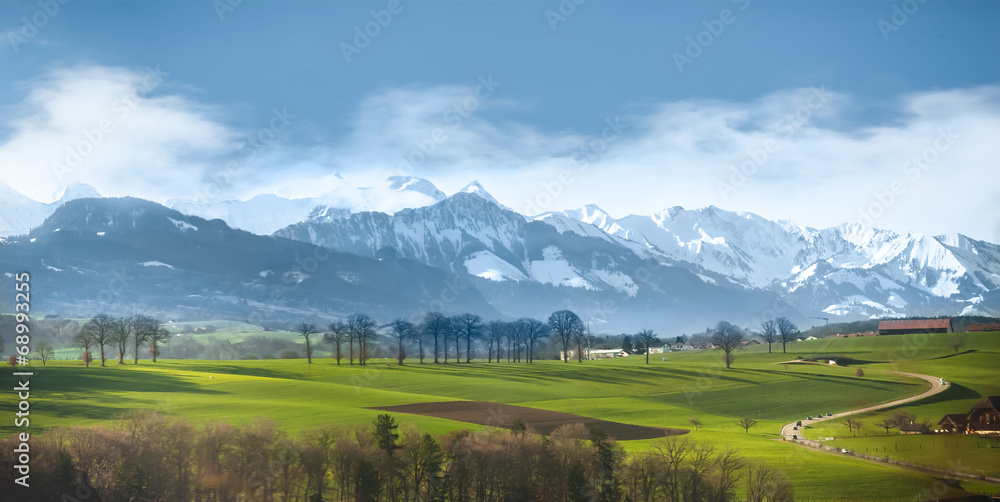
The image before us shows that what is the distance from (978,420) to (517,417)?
203 feet

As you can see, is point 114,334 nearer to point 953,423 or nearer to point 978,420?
point 953,423

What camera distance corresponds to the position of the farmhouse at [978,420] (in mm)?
106562

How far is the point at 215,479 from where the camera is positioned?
226ft

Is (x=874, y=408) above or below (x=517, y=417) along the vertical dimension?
below

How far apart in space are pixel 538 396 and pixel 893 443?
5383cm

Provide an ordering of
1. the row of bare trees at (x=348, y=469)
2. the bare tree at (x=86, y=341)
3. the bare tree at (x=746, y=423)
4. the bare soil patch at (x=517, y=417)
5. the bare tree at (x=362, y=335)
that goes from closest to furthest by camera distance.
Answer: the row of bare trees at (x=348, y=469) → the bare soil patch at (x=517, y=417) → the bare tree at (x=746, y=423) → the bare tree at (x=86, y=341) → the bare tree at (x=362, y=335)

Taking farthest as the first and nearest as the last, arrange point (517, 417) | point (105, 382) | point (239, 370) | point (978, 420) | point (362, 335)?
point (362, 335) < point (239, 370) < point (105, 382) < point (978, 420) < point (517, 417)

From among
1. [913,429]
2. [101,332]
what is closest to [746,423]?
[913,429]

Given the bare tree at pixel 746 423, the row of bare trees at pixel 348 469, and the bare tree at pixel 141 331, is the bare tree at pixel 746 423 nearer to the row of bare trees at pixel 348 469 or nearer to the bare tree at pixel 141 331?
the row of bare trees at pixel 348 469

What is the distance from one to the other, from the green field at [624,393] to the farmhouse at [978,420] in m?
5.61

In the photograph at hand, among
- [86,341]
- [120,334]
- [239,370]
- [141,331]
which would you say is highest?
[141,331]

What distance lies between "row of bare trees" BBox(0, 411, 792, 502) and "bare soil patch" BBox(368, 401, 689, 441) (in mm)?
20571

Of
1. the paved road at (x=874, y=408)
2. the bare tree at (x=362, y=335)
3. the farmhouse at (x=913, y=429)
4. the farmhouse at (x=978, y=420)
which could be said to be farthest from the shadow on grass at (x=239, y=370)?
the farmhouse at (x=978, y=420)

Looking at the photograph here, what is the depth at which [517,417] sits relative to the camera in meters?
104
